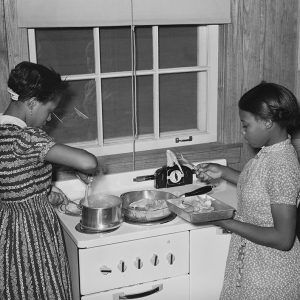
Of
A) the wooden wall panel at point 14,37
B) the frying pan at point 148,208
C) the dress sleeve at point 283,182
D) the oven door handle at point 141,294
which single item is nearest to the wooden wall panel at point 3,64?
the wooden wall panel at point 14,37

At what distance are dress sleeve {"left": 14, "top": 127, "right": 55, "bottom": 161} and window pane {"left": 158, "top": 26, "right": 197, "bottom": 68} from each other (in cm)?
117

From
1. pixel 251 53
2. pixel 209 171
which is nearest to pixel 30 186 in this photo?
pixel 209 171

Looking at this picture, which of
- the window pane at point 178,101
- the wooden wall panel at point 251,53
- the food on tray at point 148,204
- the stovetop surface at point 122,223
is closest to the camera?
the stovetop surface at point 122,223

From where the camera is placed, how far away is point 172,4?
2.87 meters

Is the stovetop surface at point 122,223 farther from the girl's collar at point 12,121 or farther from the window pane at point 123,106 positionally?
→ the girl's collar at point 12,121

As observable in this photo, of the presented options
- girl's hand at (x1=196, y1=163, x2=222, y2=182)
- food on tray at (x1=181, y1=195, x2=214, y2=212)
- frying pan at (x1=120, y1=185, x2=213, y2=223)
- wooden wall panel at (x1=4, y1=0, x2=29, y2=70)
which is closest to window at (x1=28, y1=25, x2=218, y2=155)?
wooden wall panel at (x1=4, y1=0, x2=29, y2=70)

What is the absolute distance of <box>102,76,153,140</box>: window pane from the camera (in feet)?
9.87

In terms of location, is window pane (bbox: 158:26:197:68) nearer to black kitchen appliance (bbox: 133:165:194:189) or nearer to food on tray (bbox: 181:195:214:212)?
black kitchen appliance (bbox: 133:165:194:189)

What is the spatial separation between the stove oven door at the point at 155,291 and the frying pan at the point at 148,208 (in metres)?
0.28

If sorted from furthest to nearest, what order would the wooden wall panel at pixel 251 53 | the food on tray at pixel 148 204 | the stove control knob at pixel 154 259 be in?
the wooden wall panel at pixel 251 53, the food on tray at pixel 148 204, the stove control knob at pixel 154 259

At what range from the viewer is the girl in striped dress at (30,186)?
2131 millimetres

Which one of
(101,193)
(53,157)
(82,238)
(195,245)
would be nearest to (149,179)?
(101,193)

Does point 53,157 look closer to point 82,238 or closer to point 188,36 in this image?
point 82,238

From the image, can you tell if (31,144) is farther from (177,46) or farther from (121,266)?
(177,46)
